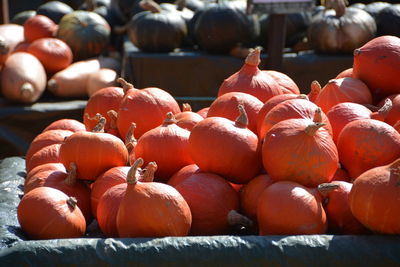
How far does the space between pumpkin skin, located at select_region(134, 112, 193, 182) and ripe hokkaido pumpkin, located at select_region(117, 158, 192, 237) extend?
0.30 metres

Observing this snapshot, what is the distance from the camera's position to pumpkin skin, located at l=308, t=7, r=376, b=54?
4434 millimetres

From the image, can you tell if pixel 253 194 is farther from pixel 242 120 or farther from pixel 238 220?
pixel 242 120

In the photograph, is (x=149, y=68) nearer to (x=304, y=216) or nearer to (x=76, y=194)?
(x=76, y=194)

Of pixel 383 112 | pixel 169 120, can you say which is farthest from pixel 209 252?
pixel 383 112

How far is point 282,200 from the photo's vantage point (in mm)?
1499

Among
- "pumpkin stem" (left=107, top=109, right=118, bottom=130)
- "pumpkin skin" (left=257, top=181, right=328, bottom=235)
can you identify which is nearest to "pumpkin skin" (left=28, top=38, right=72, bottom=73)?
"pumpkin stem" (left=107, top=109, right=118, bottom=130)

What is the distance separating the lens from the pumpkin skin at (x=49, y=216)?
5.20 ft

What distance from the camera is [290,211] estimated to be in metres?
1.49

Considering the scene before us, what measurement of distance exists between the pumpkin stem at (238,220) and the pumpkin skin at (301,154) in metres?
0.15

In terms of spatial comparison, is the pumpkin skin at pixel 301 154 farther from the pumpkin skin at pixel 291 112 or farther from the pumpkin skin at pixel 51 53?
the pumpkin skin at pixel 51 53

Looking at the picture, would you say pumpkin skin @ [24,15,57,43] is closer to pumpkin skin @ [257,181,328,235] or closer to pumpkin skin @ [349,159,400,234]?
pumpkin skin @ [257,181,328,235]

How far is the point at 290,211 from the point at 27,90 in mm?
3013

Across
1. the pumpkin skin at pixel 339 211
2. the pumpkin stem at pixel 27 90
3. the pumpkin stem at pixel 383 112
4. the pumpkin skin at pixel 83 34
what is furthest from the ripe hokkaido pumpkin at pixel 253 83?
the pumpkin skin at pixel 83 34

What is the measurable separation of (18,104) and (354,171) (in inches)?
120
